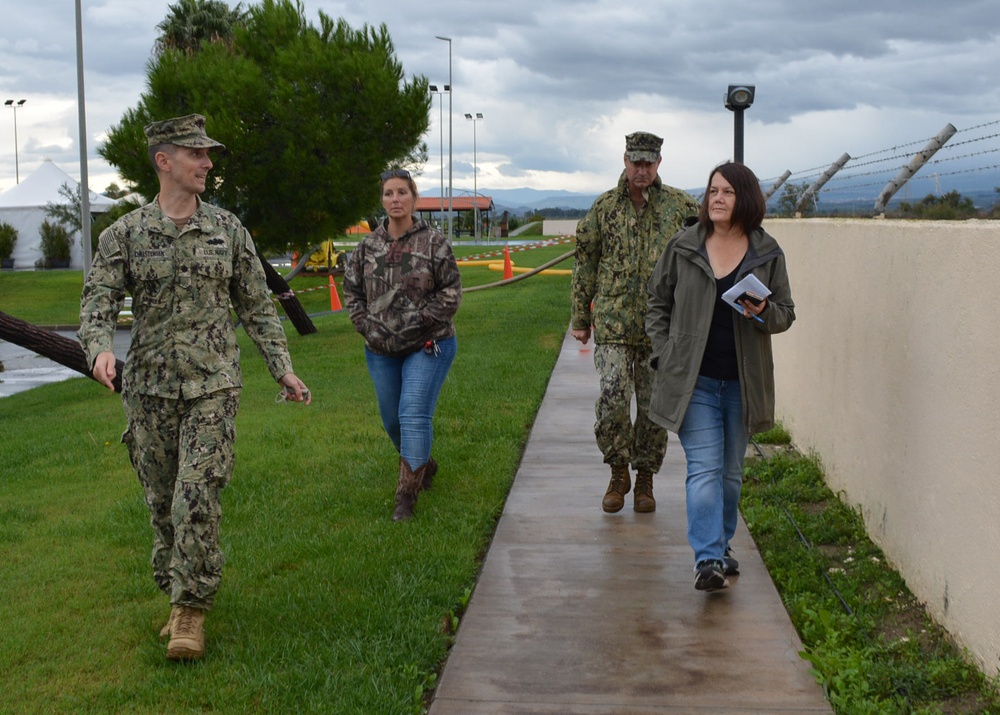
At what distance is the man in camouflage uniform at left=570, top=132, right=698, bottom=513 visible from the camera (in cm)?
616

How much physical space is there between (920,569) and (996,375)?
1.20 m

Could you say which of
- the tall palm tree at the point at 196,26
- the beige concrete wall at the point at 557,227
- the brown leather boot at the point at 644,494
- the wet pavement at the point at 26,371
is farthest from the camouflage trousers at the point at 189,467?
the beige concrete wall at the point at 557,227

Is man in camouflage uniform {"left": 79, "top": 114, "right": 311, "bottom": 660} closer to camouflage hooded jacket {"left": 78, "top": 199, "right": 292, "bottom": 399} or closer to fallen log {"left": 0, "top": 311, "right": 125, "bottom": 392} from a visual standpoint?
camouflage hooded jacket {"left": 78, "top": 199, "right": 292, "bottom": 399}

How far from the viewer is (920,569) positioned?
4.94 metres

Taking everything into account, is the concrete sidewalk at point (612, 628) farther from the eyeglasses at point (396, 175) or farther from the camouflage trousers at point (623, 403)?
the eyeglasses at point (396, 175)

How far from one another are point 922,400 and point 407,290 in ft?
8.71

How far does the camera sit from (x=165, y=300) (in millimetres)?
4457

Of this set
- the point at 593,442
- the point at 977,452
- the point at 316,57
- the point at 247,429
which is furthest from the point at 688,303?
the point at 316,57

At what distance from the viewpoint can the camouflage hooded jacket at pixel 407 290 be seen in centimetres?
625

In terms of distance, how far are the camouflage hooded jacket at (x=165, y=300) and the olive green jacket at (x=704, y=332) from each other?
1802mm

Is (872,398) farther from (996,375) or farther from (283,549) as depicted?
(283,549)

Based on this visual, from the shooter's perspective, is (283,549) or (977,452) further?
(283,549)

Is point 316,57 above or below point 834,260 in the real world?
above

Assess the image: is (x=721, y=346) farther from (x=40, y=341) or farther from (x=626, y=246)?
(x=40, y=341)
